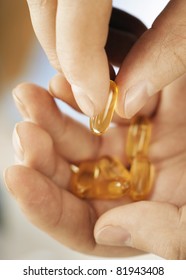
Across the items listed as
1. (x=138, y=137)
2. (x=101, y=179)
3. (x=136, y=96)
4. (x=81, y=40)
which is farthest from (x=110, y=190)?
(x=81, y=40)

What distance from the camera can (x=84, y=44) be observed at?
0.50 meters

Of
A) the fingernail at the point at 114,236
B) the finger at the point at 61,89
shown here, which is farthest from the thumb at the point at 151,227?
the finger at the point at 61,89

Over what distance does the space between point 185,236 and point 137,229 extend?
0.07m

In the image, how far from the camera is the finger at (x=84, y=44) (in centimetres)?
48

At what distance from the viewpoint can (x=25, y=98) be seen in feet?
2.57

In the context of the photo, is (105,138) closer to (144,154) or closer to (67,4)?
(144,154)

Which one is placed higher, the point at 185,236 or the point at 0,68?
the point at 0,68

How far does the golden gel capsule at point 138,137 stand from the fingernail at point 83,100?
30 centimetres

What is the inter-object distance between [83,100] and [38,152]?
220 millimetres

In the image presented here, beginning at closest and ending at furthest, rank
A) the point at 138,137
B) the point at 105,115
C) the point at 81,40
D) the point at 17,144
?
the point at 81,40
the point at 105,115
the point at 17,144
the point at 138,137

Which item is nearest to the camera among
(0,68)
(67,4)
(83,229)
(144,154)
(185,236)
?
(67,4)

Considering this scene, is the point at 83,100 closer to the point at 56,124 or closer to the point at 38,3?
the point at 38,3

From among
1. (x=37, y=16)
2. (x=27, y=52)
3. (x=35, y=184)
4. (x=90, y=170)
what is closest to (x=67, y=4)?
(x=37, y=16)

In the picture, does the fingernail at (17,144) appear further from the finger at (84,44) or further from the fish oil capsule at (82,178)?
the finger at (84,44)
